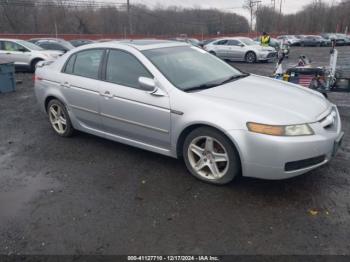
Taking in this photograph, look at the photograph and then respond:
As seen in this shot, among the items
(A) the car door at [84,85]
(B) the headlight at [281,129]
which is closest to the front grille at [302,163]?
(B) the headlight at [281,129]

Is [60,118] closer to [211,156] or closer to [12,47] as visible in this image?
[211,156]

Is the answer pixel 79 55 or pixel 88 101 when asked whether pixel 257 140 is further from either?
pixel 79 55

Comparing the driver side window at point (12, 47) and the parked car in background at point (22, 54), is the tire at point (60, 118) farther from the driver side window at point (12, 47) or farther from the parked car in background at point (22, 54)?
the driver side window at point (12, 47)

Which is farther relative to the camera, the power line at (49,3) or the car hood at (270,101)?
the power line at (49,3)

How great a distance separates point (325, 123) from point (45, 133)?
446 cm

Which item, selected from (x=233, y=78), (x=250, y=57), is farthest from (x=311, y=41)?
(x=233, y=78)

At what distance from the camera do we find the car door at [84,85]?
4328mm

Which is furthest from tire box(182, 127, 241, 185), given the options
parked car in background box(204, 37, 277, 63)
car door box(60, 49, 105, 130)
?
parked car in background box(204, 37, 277, 63)

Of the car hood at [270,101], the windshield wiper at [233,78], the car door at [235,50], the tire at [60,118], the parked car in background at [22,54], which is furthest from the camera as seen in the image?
the car door at [235,50]

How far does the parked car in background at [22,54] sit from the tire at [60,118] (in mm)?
9110

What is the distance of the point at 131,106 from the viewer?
3863 millimetres

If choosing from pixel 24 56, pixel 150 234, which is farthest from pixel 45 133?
pixel 24 56

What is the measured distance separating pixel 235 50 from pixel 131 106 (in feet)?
52.4

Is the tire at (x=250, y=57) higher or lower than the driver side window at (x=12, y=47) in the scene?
lower
